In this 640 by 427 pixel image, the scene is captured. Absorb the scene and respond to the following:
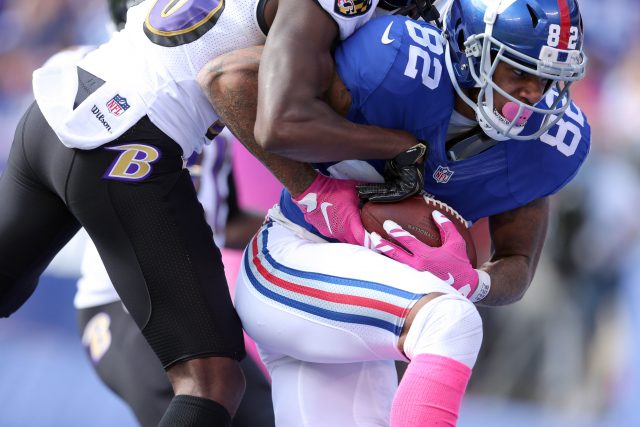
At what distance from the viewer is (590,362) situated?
504 centimetres

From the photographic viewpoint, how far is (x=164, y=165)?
2609mm

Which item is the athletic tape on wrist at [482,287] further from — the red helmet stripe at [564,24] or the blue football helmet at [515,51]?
the red helmet stripe at [564,24]

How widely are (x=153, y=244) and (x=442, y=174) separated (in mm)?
731

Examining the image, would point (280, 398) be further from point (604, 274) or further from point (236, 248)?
point (604, 274)

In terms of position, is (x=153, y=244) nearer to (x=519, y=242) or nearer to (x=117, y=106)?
(x=117, y=106)

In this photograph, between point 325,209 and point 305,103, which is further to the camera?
point 325,209

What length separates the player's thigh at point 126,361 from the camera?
3.06 m

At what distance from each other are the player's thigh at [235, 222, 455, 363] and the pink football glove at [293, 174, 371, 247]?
1.5 inches

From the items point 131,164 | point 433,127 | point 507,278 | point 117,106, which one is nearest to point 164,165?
point 131,164

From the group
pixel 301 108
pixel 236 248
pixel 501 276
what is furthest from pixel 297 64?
pixel 236 248

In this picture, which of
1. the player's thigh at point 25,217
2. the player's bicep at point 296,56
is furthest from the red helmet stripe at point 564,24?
the player's thigh at point 25,217

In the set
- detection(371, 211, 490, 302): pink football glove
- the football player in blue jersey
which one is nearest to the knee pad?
the football player in blue jersey

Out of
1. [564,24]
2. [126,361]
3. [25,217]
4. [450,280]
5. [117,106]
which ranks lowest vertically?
[126,361]

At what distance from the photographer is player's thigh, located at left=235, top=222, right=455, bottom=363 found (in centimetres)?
238
